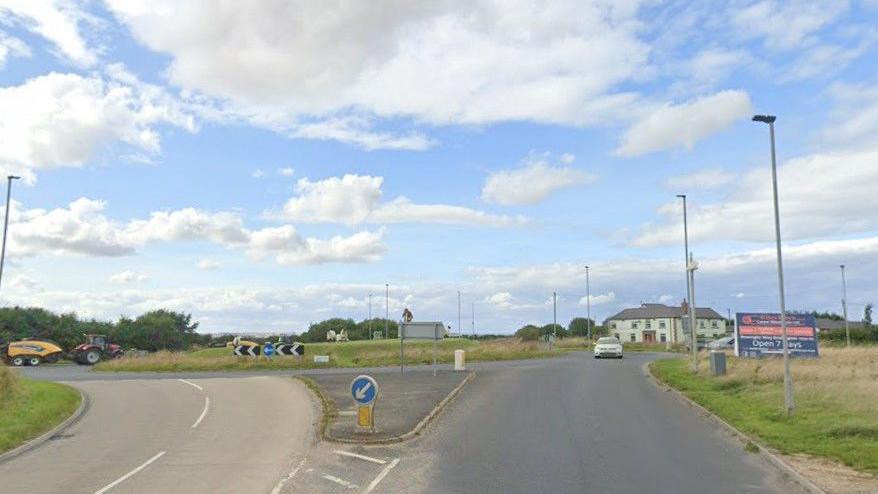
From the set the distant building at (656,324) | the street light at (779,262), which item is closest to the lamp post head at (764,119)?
the street light at (779,262)

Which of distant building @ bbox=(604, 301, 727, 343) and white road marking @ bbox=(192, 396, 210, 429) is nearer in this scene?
white road marking @ bbox=(192, 396, 210, 429)

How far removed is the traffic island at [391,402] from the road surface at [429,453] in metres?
0.54

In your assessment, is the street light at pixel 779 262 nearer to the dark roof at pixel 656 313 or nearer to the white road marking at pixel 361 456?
the white road marking at pixel 361 456

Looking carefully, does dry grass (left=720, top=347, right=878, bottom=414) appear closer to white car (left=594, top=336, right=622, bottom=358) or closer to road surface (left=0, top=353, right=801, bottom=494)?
road surface (left=0, top=353, right=801, bottom=494)

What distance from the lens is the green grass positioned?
58.7 feet

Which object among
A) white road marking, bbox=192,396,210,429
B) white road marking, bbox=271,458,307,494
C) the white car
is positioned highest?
the white car

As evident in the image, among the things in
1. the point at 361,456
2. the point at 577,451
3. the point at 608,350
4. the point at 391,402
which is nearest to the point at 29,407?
the point at 391,402

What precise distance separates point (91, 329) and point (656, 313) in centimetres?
8969

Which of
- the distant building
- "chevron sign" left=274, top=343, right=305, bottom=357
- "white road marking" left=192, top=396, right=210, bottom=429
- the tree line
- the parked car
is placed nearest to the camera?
"white road marking" left=192, top=396, right=210, bottom=429

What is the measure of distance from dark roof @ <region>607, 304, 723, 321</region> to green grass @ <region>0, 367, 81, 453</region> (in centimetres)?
11310

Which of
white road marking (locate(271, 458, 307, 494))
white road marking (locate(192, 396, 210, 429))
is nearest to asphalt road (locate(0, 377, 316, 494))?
white road marking (locate(192, 396, 210, 429))

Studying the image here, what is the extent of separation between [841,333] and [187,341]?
7445cm

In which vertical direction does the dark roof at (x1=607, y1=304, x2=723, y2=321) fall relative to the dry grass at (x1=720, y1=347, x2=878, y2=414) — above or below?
above

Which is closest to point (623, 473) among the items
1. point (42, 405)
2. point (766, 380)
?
point (766, 380)
